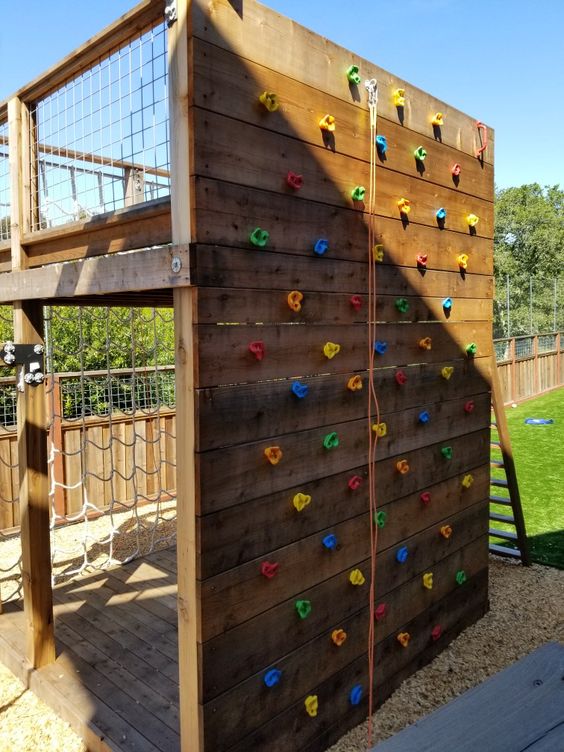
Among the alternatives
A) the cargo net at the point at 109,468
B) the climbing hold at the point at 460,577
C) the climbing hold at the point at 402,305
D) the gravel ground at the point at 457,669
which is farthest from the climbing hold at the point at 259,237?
the cargo net at the point at 109,468

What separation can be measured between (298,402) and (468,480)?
1.62m

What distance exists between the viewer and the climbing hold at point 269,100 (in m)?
2.01

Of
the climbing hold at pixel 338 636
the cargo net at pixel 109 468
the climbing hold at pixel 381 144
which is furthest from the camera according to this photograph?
the cargo net at pixel 109 468

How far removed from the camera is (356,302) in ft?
8.20

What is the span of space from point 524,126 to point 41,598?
29.5 meters

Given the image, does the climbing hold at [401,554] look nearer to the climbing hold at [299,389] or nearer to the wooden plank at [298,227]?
the climbing hold at [299,389]

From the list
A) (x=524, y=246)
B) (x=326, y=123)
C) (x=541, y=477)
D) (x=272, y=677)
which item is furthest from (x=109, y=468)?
(x=524, y=246)

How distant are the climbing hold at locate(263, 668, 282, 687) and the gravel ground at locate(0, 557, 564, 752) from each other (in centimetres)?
56

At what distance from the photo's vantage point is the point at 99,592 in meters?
3.92

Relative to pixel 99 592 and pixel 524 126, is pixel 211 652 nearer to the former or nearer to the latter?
pixel 99 592

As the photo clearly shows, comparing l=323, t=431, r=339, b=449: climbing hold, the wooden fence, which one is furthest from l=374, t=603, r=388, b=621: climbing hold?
the wooden fence

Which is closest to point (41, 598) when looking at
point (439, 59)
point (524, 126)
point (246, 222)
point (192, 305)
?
point (192, 305)

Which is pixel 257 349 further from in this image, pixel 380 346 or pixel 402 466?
pixel 402 466

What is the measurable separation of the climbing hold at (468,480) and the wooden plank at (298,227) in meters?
1.19
